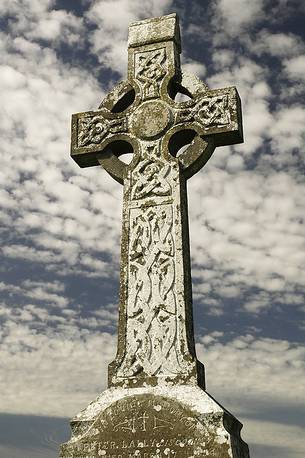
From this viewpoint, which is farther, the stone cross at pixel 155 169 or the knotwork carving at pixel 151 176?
the knotwork carving at pixel 151 176

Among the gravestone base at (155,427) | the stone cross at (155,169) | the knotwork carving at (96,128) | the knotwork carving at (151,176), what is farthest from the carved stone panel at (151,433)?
the knotwork carving at (96,128)

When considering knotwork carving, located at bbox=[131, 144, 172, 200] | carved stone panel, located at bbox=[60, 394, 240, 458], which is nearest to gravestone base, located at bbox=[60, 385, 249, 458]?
carved stone panel, located at bbox=[60, 394, 240, 458]

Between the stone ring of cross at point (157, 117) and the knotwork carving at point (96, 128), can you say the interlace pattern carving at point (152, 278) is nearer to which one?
the stone ring of cross at point (157, 117)

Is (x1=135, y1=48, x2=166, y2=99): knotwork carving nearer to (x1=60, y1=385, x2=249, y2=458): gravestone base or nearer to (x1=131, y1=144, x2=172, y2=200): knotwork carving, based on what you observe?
(x1=131, y1=144, x2=172, y2=200): knotwork carving

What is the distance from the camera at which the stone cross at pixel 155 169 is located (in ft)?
22.0

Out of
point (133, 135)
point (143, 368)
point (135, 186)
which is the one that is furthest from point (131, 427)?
point (133, 135)

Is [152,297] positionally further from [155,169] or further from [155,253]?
[155,169]

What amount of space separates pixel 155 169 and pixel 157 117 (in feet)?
2.75

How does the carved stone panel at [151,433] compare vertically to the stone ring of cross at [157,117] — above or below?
→ below

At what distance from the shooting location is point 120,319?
Result: 6988 mm

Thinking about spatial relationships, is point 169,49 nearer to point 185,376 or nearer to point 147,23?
point 147,23

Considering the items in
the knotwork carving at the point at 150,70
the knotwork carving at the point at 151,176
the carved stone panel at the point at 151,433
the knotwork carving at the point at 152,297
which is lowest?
the carved stone panel at the point at 151,433

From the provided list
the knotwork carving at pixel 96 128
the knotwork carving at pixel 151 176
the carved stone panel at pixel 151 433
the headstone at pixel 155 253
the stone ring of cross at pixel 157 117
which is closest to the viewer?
the carved stone panel at pixel 151 433

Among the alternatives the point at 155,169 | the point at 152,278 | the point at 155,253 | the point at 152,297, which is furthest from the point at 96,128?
the point at 152,297
